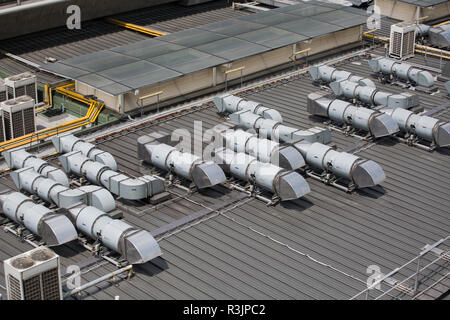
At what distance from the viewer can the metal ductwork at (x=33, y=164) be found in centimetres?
2841

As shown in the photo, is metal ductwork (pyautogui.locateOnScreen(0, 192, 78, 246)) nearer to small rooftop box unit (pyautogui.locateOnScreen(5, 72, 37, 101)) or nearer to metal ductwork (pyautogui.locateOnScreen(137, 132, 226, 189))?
metal ductwork (pyautogui.locateOnScreen(137, 132, 226, 189))

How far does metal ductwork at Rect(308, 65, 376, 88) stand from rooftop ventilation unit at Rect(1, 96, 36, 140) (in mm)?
13637

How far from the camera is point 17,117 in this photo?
116 ft

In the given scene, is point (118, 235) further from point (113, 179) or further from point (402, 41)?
point (402, 41)

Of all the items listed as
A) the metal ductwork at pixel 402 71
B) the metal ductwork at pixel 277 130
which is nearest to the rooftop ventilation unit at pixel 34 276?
the metal ductwork at pixel 277 130

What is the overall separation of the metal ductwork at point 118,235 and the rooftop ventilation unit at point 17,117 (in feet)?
36.2

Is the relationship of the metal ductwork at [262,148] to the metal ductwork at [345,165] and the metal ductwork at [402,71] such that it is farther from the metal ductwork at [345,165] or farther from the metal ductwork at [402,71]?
the metal ductwork at [402,71]

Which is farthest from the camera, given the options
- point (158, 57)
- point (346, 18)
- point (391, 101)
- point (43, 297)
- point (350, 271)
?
point (346, 18)

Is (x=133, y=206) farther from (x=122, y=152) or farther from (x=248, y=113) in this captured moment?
(x=248, y=113)

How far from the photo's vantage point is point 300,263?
1006 inches

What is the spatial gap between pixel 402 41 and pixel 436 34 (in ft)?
11.1

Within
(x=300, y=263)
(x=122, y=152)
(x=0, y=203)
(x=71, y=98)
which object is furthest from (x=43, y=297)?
(x=71, y=98)

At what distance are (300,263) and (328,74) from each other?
1527 centimetres

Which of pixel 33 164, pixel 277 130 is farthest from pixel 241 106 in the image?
pixel 33 164
